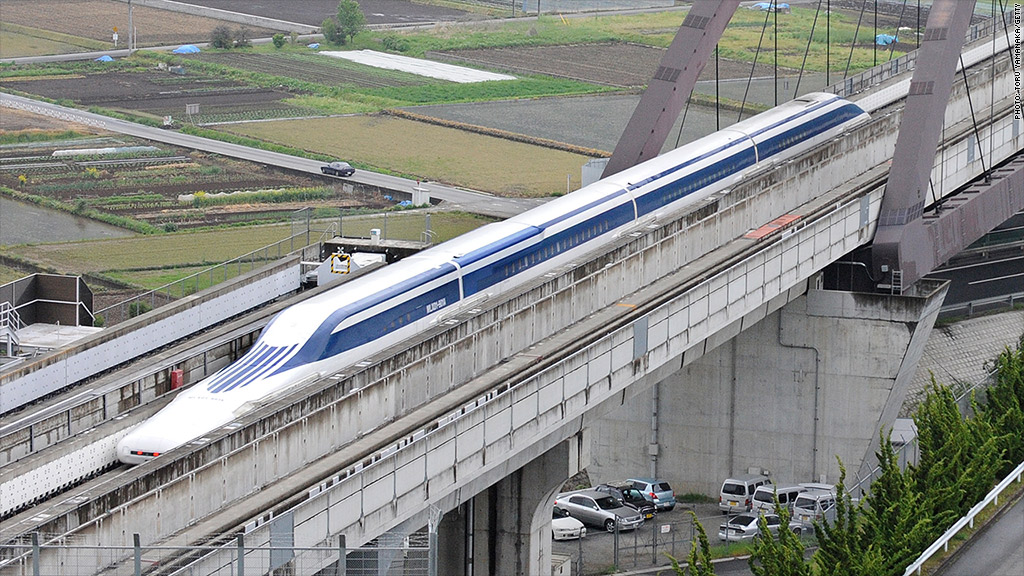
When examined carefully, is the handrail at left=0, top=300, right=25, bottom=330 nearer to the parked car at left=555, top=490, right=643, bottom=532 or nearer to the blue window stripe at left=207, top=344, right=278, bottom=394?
the blue window stripe at left=207, top=344, right=278, bottom=394

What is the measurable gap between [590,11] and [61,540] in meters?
143

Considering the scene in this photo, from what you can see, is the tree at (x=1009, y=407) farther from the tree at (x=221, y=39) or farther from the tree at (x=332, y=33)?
the tree at (x=332, y=33)

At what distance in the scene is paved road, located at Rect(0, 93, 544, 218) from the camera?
84125 millimetres

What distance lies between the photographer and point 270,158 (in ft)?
324

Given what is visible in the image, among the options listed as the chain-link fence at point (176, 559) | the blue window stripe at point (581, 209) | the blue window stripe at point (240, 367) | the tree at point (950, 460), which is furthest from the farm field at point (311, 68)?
the chain-link fence at point (176, 559)

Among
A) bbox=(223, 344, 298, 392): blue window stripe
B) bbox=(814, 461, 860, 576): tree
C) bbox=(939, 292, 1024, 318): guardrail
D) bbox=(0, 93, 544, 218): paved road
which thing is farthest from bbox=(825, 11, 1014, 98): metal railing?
bbox=(223, 344, 298, 392): blue window stripe

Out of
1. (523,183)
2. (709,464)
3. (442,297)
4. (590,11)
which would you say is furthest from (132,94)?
(442,297)

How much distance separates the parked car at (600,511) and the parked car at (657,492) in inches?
105

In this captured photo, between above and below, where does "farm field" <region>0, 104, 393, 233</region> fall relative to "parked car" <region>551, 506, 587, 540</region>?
above

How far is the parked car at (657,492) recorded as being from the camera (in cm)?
5206

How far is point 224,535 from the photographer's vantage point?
26.4 metres

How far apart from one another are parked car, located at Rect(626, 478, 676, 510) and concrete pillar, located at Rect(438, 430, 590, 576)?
1248 cm

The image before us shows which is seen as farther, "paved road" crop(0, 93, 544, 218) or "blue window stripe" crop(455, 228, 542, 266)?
"paved road" crop(0, 93, 544, 218)

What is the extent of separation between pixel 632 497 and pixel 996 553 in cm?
1650
